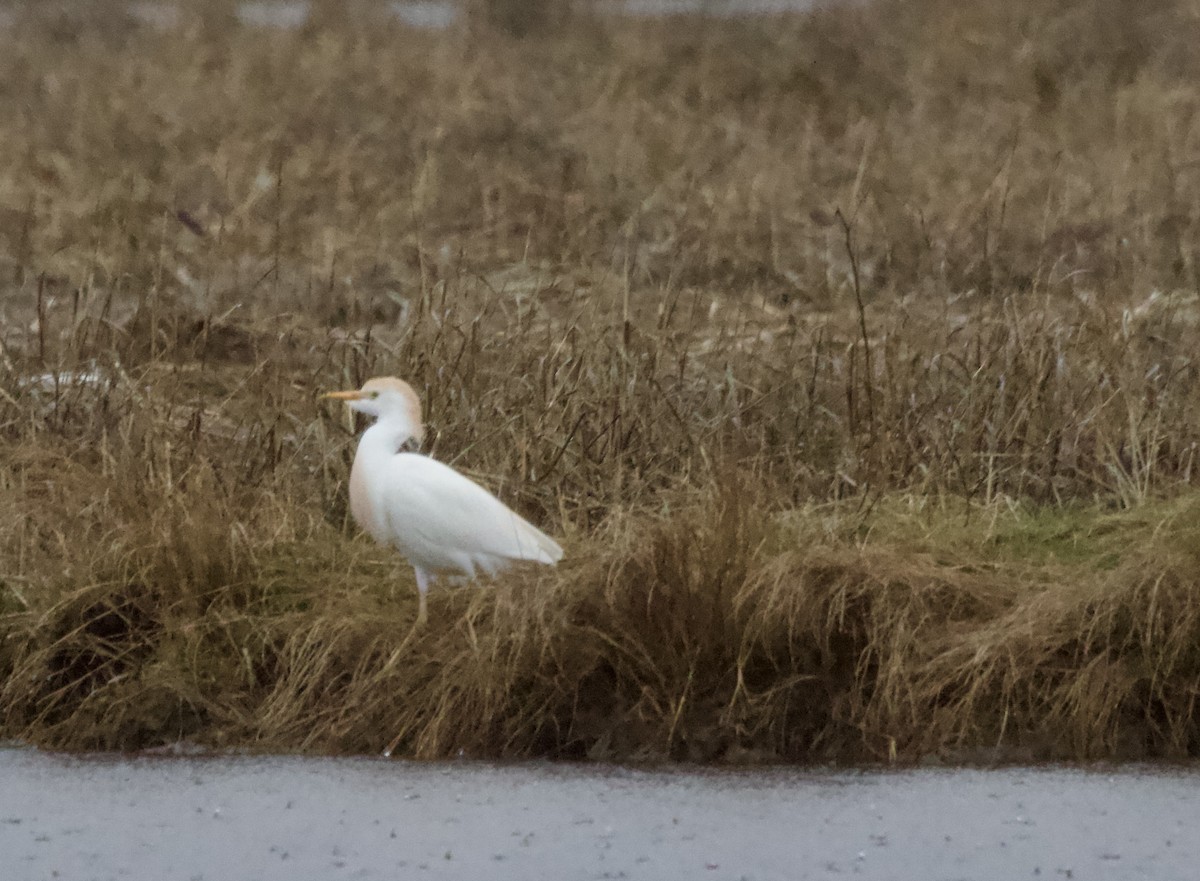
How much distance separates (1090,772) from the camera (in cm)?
492

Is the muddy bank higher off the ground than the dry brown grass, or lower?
lower

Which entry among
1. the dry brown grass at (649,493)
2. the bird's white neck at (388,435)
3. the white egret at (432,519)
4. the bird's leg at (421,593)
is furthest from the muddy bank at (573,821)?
the bird's white neck at (388,435)

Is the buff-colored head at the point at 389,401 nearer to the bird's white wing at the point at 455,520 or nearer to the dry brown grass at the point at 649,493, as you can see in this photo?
the bird's white wing at the point at 455,520

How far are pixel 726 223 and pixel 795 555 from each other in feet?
18.3

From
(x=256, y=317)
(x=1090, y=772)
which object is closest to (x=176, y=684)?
(x=1090, y=772)

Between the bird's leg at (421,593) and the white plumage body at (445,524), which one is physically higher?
the white plumage body at (445,524)

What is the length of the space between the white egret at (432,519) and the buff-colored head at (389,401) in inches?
0.4

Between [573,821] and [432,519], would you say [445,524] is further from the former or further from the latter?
[573,821]

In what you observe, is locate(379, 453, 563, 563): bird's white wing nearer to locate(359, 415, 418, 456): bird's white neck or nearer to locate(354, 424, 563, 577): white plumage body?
locate(354, 424, 563, 577): white plumage body

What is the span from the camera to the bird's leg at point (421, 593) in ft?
17.1

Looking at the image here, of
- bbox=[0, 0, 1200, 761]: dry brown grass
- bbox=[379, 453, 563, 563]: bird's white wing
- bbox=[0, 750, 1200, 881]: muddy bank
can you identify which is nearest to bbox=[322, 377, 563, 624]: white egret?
bbox=[379, 453, 563, 563]: bird's white wing

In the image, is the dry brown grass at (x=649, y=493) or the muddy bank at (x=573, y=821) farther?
the dry brown grass at (x=649, y=493)

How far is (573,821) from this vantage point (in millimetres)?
4523

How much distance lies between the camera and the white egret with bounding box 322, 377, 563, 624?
5332 mm
